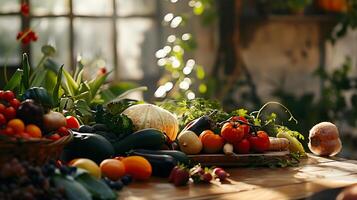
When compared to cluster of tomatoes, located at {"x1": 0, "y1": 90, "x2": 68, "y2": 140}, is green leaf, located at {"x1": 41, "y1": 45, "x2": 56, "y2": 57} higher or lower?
higher

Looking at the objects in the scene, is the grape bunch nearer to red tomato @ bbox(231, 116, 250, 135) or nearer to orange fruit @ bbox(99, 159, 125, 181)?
orange fruit @ bbox(99, 159, 125, 181)

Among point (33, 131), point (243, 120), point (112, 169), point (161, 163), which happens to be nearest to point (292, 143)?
point (243, 120)

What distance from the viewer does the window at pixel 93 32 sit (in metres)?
4.38

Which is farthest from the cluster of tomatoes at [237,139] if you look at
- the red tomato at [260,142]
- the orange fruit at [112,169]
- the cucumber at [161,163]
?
the orange fruit at [112,169]

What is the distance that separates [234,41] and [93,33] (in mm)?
1013

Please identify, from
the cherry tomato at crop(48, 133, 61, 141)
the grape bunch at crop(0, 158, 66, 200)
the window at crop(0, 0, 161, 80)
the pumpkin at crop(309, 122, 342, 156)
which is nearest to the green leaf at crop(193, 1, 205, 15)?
the window at crop(0, 0, 161, 80)

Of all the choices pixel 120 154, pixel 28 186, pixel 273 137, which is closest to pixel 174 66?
pixel 273 137

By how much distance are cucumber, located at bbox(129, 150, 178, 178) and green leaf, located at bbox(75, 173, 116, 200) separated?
37cm

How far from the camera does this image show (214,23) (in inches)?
199

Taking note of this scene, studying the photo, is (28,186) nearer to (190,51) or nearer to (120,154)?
(120,154)

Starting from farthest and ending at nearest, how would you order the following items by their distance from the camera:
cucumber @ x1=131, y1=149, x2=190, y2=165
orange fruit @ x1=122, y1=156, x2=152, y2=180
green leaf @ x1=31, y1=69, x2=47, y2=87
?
green leaf @ x1=31, y1=69, x2=47, y2=87 < cucumber @ x1=131, y1=149, x2=190, y2=165 < orange fruit @ x1=122, y1=156, x2=152, y2=180

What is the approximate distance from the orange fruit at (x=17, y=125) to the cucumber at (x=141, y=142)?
0.48 m

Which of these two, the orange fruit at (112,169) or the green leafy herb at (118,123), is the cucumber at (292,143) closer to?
the green leafy herb at (118,123)

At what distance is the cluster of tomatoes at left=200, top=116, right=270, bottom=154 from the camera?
9.17 ft
